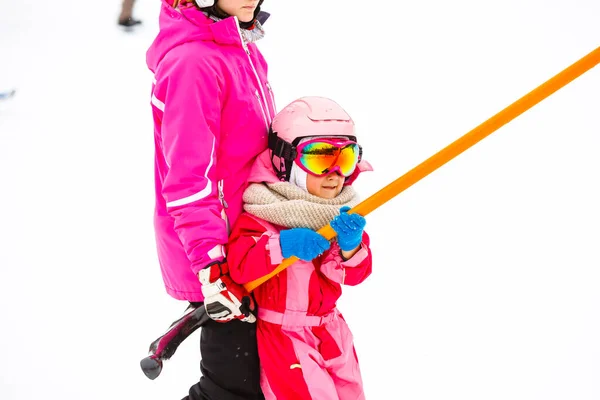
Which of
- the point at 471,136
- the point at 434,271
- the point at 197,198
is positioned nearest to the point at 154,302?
the point at 434,271

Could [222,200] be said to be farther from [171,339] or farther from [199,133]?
[171,339]

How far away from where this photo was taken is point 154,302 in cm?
397

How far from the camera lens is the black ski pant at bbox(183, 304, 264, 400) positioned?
2342mm

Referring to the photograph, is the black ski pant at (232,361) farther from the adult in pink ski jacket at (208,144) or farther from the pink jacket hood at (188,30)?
the pink jacket hood at (188,30)

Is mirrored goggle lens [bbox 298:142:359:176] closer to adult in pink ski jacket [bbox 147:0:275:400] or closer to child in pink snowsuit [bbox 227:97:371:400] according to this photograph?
child in pink snowsuit [bbox 227:97:371:400]

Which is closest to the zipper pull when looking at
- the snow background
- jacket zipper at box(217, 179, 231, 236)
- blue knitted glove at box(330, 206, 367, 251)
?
jacket zipper at box(217, 179, 231, 236)

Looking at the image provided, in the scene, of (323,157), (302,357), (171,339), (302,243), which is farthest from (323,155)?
(171,339)

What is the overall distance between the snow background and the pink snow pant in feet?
3.66

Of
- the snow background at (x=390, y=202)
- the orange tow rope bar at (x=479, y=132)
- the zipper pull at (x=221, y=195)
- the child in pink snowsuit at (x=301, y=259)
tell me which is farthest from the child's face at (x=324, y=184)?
the snow background at (x=390, y=202)

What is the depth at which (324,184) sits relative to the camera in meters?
2.29

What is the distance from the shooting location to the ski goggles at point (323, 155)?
7.33ft

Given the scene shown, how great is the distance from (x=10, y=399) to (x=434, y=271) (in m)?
2.33

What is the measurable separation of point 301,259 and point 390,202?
8.69 ft

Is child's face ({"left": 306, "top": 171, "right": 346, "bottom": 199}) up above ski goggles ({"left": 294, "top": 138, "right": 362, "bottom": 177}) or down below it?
below
